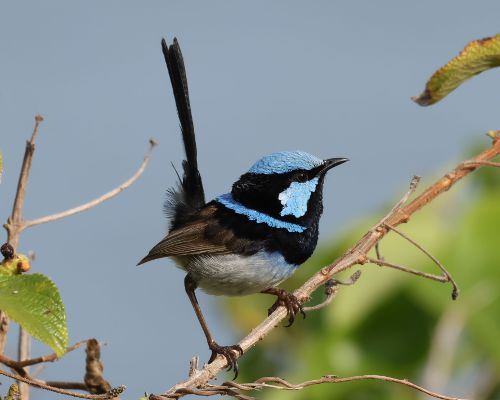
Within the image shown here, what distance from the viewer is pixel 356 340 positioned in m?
3.71

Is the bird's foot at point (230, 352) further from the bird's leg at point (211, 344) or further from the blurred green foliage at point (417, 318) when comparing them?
the blurred green foliage at point (417, 318)

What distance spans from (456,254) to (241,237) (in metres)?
0.87

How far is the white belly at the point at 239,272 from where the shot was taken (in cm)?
338

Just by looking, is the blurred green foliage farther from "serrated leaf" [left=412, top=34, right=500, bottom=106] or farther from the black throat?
"serrated leaf" [left=412, top=34, right=500, bottom=106]

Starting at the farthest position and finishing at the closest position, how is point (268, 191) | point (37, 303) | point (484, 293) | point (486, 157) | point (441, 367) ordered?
point (268, 191)
point (484, 293)
point (441, 367)
point (486, 157)
point (37, 303)

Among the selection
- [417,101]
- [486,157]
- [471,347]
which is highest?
[417,101]

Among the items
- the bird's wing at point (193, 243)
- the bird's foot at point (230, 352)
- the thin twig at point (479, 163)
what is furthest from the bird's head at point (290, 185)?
the thin twig at point (479, 163)

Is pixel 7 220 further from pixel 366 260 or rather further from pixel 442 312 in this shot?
pixel 442 312

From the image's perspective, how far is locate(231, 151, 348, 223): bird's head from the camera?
355cm

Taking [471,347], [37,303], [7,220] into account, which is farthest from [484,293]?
[37,303]

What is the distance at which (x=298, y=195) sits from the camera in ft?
11.8

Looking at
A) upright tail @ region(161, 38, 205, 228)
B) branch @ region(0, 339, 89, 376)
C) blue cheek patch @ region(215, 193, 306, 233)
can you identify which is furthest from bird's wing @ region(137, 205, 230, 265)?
branch @ region(0, 339, 89, 376)

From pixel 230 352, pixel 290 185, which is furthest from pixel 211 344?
pixel 290 185

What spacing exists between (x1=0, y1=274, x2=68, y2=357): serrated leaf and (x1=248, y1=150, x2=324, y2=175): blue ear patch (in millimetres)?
2126
